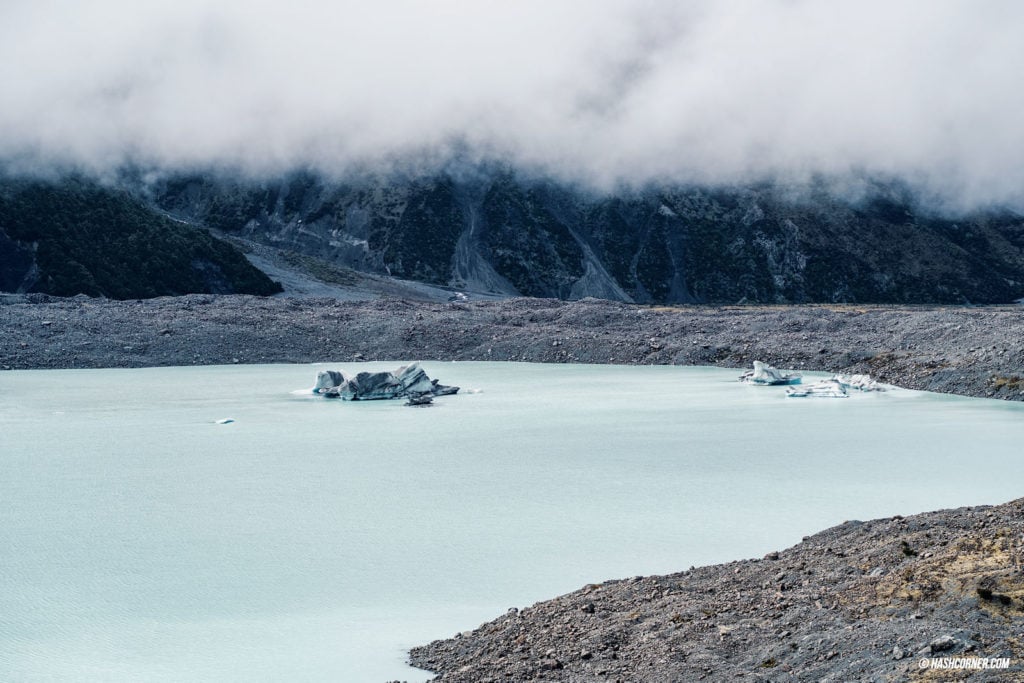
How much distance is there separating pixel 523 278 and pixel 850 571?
9815 cm

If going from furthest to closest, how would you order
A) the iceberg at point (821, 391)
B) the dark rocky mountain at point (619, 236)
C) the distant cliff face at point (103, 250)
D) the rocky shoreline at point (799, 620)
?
the dark rocky mountain at point (619, 236) → the distant cliff face at point (103, 250) → the iceberg at point (821, 391) → the rocky shoreline at point (799, 620)

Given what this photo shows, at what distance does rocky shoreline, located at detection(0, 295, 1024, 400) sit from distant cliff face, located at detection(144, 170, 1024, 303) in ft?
175

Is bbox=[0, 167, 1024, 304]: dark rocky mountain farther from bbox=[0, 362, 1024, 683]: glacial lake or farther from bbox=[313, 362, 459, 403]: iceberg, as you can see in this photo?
bbox=[0, 362, 1024, 683]: glacial lake

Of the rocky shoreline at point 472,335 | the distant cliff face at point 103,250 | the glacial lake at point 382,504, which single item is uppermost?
the distant cliff face at point 103,250

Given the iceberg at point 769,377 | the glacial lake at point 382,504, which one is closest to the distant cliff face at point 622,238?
the iceberg at point 769,377

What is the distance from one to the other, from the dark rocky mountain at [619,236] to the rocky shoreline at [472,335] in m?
52.6

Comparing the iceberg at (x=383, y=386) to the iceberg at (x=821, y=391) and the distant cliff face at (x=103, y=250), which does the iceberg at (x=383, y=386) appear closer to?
the iceberg at (x=821, y=391)

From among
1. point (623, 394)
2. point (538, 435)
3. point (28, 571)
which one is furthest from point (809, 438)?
point (28, 571)

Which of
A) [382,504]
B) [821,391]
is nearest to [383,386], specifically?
[821,391]

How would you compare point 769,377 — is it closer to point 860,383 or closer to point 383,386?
point 860,383

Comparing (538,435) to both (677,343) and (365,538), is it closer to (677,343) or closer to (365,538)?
(365,538)

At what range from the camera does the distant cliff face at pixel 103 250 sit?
7494 centimetres

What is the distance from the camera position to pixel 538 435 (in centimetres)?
2261

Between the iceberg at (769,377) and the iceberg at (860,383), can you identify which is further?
the iceberg at (769,377)
